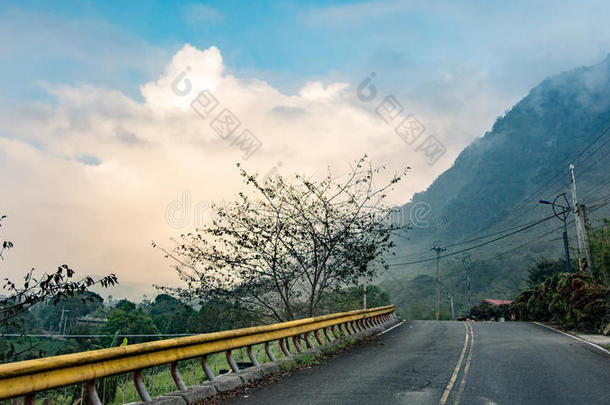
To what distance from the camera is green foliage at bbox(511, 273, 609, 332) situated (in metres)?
23.7

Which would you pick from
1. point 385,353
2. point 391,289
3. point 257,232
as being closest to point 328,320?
point 385,353

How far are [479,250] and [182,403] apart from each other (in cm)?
17753

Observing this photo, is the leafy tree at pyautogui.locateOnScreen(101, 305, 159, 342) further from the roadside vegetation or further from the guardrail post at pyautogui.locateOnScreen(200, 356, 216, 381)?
the guardrail post at pyautogui.locateOnScreen(200, 356, 216, 381)

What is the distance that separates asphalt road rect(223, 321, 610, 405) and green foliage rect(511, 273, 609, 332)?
8.82 meters

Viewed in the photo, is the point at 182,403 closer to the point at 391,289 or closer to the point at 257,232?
the point at 257,232

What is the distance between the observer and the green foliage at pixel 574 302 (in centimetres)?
2373

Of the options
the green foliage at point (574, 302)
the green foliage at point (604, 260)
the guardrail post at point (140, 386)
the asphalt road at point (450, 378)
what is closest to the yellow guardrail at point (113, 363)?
the guardrail post at point (140, 386)

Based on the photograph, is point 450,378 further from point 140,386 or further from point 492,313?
point 492,313

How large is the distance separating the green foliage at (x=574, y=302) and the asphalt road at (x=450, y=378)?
29.0 ft

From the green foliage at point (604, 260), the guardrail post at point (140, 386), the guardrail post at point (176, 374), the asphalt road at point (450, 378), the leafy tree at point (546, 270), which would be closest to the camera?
the guardrail post at point (140, 386)

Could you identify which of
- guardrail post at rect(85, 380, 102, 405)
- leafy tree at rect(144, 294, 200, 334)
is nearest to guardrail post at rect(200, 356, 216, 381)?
guardrail post at rect(85, 380, 102, 405)

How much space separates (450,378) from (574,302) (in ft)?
59.2

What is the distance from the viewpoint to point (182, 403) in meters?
7.82

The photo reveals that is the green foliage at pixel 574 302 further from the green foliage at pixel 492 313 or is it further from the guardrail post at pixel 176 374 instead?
Result: the green foliage at pixel 492 313
